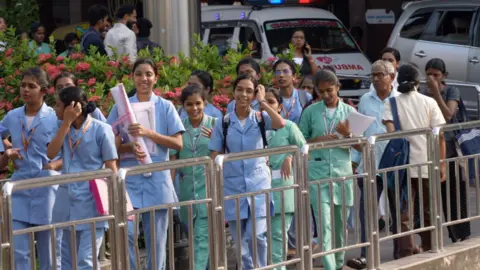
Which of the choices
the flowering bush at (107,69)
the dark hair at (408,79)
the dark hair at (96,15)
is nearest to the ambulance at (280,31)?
the dark hair at (96,15)

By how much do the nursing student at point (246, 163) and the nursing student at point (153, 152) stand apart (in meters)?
0.33

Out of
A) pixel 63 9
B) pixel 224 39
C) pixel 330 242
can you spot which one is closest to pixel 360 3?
pixel 63 9

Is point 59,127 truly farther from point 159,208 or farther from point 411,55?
point 411,55

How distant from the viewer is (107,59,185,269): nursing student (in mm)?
7379

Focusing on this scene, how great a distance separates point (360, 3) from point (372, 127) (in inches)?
617

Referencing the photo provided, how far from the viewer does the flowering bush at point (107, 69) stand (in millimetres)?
10641

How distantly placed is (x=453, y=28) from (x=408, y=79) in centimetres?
762

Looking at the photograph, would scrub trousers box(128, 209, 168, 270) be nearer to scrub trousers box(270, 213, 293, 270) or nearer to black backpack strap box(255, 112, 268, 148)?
scrub trousers box(270, 213, 293, 270)

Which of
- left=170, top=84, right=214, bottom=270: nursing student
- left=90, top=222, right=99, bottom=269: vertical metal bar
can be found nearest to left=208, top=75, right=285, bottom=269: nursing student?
left=170, top=84, right=214, bottom=270: nursing student

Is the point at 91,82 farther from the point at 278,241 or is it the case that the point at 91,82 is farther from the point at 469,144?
the point at 469,144

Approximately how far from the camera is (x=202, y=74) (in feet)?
32.1

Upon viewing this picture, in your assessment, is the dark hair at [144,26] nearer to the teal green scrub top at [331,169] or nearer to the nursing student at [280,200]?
the teal green scrub top at [331,169]

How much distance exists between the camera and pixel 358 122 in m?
9.13

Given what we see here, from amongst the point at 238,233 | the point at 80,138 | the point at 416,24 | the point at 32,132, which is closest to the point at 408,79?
the point at 238,233
